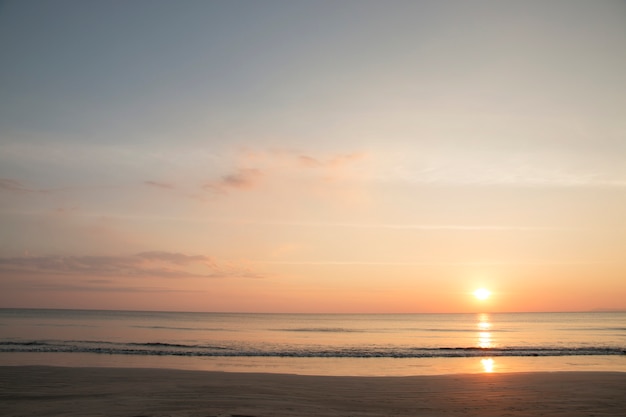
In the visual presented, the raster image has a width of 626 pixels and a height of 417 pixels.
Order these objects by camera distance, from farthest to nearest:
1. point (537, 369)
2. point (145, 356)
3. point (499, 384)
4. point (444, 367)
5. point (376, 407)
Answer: point (145, 356)
point (444, 367)
point (537, 369)
point (499, 384)
point (376, 407)

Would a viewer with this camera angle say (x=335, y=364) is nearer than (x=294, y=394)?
No

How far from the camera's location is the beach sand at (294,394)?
41.1 ft

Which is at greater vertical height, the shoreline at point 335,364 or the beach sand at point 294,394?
the beach sand at point 294,394

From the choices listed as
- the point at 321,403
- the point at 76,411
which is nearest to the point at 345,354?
the point at 321,403

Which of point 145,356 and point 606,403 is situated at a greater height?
point 606,403

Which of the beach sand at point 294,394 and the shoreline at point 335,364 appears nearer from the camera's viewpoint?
the beach sand at point 294,394

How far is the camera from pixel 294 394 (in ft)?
49.3

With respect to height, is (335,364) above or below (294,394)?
below

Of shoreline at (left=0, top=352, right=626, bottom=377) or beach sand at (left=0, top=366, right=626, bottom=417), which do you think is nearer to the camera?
beach sand at (left=0, top=366, right=626, bottom=417)

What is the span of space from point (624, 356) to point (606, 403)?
23.3 metres

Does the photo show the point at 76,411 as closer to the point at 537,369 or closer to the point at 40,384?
the point at 40,384

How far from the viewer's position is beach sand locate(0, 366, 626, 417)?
12.5m

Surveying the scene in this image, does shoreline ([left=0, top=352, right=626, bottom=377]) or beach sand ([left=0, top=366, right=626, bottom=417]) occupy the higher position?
beach sand ([left=0, top=366, right=626, bottom=417])

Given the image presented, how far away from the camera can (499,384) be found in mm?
17609
